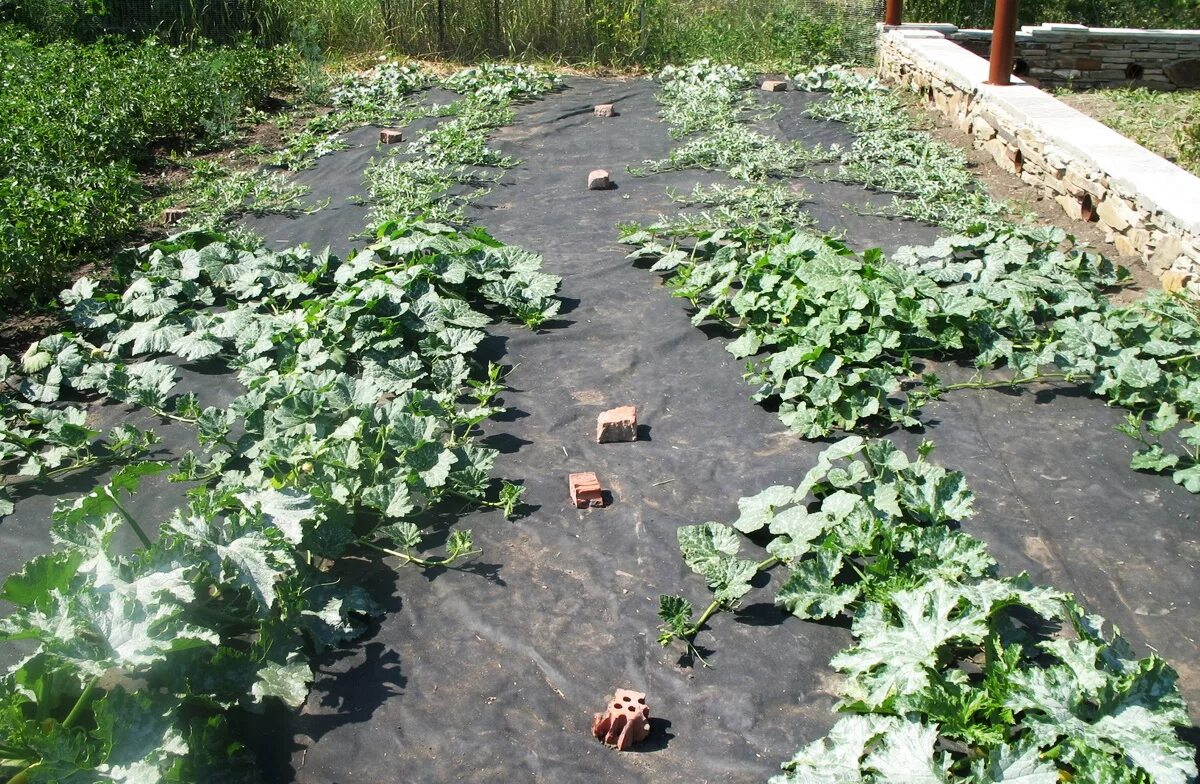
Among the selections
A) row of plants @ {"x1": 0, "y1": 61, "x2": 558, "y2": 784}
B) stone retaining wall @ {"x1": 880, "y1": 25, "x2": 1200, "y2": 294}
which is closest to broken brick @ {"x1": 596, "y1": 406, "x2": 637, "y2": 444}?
row of plants @ {"x1": 0, "y1": 61, "x2": 558, "y2": 784}

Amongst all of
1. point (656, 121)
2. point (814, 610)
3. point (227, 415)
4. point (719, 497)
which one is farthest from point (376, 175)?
point (814, 610)

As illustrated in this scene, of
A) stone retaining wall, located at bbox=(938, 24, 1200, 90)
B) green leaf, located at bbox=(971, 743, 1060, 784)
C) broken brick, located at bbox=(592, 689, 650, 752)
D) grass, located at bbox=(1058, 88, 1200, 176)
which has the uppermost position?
stone retaining wall, located at bbox=(938, 24, 1200, 90)

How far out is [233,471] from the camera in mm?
3678

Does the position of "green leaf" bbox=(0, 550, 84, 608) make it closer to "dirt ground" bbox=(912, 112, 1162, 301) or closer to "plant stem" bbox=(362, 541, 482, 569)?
"plant stem" bbox=(362, 541, 482, 569)

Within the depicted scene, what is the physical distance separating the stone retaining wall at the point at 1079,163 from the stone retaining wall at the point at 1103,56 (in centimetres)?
198

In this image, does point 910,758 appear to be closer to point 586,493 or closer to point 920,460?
point 920,460

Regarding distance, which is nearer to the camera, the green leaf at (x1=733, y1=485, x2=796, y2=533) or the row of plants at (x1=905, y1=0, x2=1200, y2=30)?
the green leaf at (x1=733, y1=485, x2=796, y2=533)

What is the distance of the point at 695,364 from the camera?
468 cm

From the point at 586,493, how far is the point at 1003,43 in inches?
225

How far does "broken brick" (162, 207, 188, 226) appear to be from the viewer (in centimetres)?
671

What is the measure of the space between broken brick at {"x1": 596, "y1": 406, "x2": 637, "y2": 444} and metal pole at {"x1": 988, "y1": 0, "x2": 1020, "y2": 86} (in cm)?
514

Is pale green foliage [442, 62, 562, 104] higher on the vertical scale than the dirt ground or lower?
higher

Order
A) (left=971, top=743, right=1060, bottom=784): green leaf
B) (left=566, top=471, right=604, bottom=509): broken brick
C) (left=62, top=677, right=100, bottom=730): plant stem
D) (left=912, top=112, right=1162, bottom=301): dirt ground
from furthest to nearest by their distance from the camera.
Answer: (left=912, top=112, right=1162, bottom=301): dirt ground < (left=566, top=471, right=604, bottom=509): broken brick < (left=62, top=677, right=100, bottom=730): plant stem < (left=971, top=743, right=1060, bottom=784): green leaf

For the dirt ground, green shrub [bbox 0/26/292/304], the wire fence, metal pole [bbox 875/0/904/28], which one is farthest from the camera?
the wire fence
